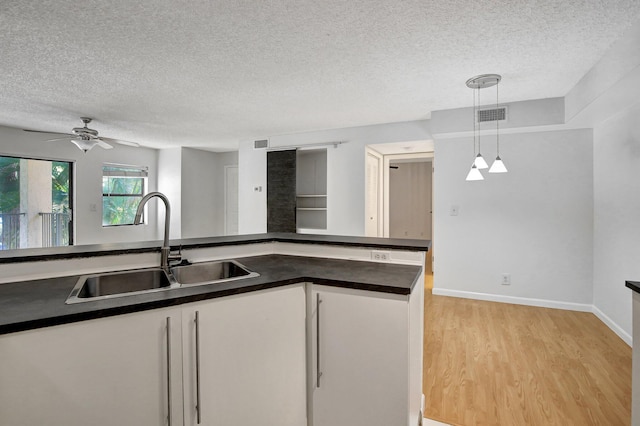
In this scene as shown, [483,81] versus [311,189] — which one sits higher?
[483,81]

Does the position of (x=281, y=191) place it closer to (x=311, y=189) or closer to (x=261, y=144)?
(x=311, y=189)

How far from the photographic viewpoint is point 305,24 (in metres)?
2.15

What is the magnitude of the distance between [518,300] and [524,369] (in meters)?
1.83

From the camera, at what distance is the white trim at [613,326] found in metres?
2.85

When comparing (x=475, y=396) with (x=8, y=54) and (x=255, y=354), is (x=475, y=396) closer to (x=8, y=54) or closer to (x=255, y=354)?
(x=255, y=354)

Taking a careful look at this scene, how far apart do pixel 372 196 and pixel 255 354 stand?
4294mm

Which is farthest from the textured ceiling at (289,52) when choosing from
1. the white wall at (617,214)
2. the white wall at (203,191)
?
the white wall at (203,191)

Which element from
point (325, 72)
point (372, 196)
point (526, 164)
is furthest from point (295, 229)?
point (526, 164)

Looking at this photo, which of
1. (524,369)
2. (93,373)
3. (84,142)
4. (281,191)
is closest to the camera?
(93,373)

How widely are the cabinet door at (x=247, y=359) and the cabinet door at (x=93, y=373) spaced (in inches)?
2.8

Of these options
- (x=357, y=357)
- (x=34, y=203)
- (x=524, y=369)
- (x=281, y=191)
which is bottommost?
(x=524, y=369)

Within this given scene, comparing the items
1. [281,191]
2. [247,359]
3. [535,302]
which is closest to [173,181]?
[281,191]

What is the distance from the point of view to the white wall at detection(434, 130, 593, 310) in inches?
148

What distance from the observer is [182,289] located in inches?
54.3
